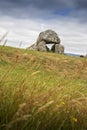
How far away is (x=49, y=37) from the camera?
43656 millimetres

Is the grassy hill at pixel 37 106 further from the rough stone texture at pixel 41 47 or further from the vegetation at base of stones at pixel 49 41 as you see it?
the vegetation at base of stones at pixel 49 41

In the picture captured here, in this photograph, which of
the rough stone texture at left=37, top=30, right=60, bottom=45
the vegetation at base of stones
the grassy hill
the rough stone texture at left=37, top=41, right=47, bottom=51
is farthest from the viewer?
the rough stone texture at left=37, top=30, right=60, bottom=45

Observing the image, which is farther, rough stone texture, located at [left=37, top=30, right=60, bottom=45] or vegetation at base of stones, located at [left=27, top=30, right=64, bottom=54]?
rough stone texture, located at [left=37, top=30, right=60, bottom=45]

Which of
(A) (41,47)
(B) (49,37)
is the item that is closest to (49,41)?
(B) (49,37)

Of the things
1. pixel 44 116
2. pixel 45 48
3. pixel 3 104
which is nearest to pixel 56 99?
pixel 44 116

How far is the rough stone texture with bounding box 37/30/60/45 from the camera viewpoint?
43.4m

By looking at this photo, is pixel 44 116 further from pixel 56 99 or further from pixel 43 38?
pixel 43 38

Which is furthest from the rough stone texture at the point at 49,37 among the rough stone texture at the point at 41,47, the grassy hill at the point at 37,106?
the grassy hill at the point at 37,106

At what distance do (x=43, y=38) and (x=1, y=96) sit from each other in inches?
1467

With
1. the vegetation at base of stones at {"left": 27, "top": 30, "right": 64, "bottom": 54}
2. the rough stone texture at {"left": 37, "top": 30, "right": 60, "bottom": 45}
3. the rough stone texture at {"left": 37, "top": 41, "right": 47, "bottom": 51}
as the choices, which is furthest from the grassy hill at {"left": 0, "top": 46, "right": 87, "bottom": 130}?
the rough stone texture at {"left": 37, "top": 30, "right": 60, "bottom": 45}

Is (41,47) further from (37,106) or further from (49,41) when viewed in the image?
(37,106)

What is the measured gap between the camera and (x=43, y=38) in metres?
43.4

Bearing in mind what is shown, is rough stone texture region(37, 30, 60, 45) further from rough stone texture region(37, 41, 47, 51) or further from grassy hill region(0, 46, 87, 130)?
grassy hill region(0, 46, 87, 130)

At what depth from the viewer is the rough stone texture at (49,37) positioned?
43438 mm
